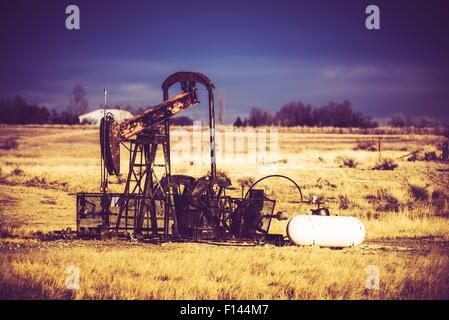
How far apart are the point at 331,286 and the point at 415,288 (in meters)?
1.26

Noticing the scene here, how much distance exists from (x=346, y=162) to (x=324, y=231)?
20.2 meters

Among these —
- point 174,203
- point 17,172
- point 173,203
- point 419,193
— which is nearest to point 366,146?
point 419,193

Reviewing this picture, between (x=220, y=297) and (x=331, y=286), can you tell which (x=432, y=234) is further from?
(x=220, y=297)

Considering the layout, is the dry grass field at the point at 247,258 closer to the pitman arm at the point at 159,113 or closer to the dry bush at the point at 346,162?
the pitman arm at the point at 159,113

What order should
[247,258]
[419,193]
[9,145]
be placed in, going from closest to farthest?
[247,258], [419,193], [9,145]

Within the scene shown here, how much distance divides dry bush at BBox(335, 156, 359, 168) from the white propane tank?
19061 mm

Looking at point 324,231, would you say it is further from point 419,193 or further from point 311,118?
point 311,118

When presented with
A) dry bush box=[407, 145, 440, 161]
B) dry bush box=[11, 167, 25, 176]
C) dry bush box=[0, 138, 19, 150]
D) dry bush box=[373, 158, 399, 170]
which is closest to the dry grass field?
dry bush box=[11, 167, 25, 176]

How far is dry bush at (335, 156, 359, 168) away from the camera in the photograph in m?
32.5

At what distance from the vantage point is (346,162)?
33.0 metres

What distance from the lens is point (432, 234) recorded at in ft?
52.2
